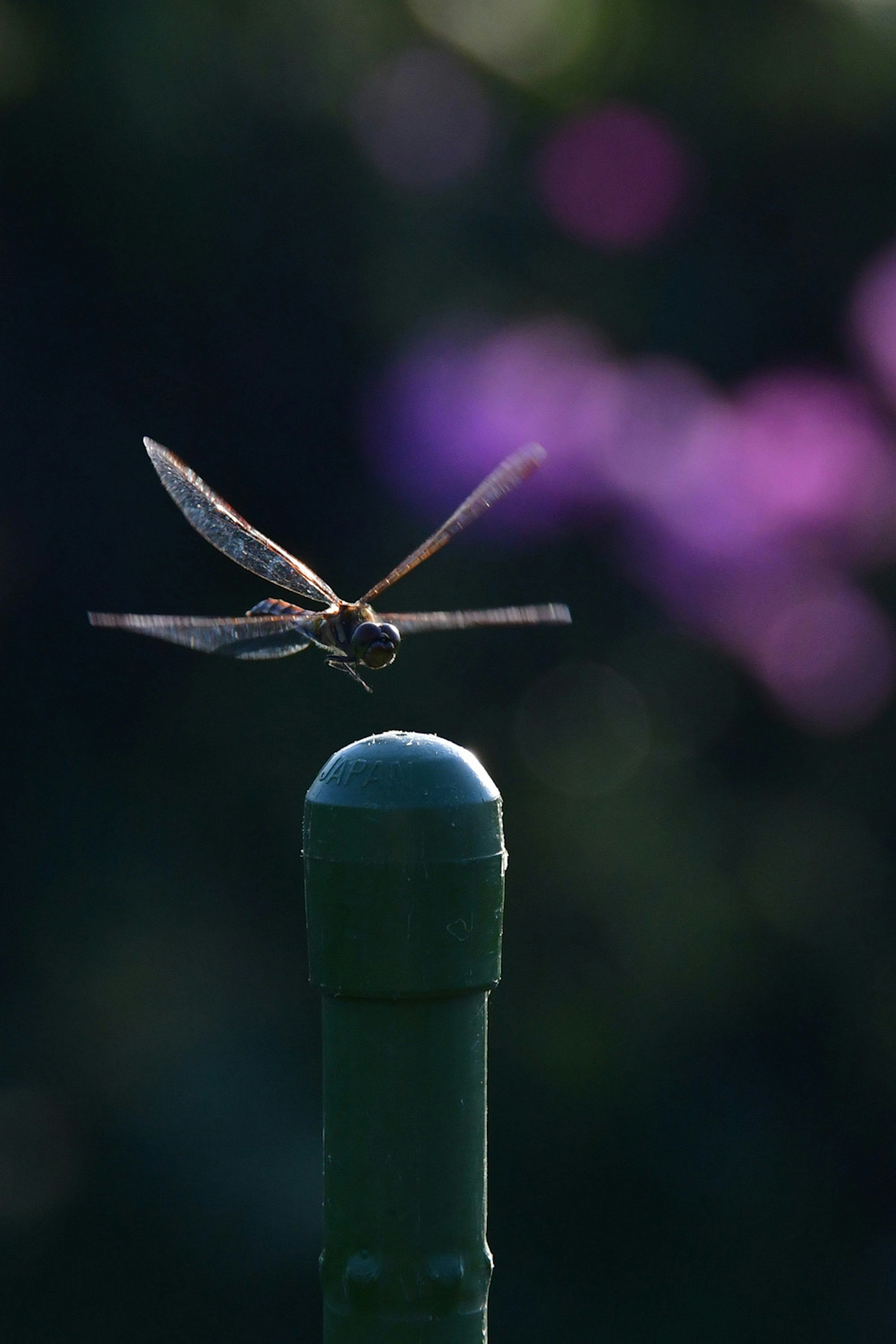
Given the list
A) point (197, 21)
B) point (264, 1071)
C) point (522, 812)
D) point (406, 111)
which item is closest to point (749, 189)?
point (406, 111)

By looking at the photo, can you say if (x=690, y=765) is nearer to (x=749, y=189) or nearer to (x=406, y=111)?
(x=749, y=189)

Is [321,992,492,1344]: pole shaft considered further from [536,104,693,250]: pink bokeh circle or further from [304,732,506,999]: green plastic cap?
[536,104,693,250]: pink bokeh circle

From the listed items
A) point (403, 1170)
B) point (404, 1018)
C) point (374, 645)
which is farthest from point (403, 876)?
point (374, 645)

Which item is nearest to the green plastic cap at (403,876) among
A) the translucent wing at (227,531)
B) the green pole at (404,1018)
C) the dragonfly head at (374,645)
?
the green pole at (404,1018)

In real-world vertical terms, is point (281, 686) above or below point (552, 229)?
below

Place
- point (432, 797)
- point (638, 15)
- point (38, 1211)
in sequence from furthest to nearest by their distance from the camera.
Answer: point (638, 15)
point (38, 1211)
point (432, 797)

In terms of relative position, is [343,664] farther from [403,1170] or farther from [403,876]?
[403,1170]

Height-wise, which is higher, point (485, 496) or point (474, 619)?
point (485, 496)
